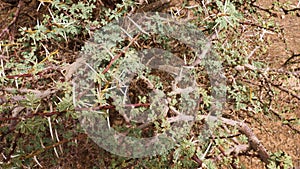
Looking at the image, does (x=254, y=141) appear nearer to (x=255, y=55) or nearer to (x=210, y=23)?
(x=210, y=23)

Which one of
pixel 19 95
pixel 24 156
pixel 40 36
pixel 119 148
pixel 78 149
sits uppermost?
pixel 40 36

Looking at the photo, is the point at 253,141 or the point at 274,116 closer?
the point at 253,141

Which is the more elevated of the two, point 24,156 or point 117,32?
point 117,32

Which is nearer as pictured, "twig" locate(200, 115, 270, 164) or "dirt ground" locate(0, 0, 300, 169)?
"twig" locate(200, 115, 270, 164)

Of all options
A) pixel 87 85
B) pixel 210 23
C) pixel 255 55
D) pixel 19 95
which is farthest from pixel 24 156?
pixel 255 55

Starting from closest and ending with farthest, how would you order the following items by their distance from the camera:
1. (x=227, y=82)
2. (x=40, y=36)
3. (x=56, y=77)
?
(x=40, y=36) < (x=56, y=77) < (x=227, y=82)

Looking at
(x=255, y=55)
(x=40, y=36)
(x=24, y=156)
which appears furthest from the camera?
(x=255, y=55)

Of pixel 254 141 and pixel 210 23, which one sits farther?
pixel 254 141

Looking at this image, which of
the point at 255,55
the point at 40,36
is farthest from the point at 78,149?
the point at 255,55

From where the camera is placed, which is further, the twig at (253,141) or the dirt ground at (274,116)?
the dirt ground at (274,116)
